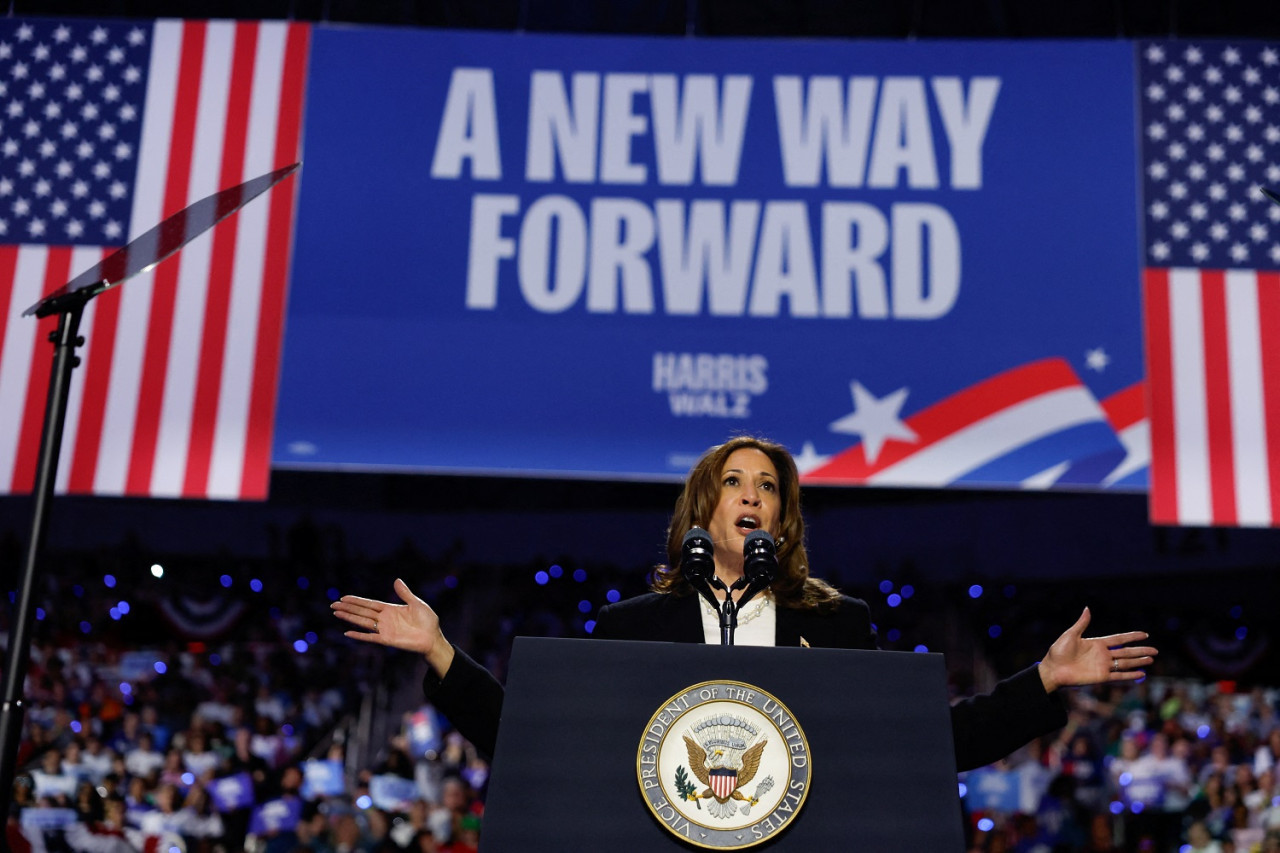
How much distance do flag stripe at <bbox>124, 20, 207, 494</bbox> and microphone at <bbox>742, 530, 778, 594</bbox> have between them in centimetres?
480

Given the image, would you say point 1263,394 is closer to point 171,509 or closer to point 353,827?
point 353,827

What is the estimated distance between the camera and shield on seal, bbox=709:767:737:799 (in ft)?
5.25

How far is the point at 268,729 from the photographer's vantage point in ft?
32.9

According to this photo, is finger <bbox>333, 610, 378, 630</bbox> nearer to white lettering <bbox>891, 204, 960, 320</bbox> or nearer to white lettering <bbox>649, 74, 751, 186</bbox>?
white lettering <bbox>891, 204, 960, 320</bbox>

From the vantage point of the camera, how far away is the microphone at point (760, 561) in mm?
1868

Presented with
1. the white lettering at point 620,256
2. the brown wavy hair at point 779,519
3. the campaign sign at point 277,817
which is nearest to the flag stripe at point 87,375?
the white lettering at point 620,256

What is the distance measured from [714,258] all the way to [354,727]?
6767mm

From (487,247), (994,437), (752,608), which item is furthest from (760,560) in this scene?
(487,247)

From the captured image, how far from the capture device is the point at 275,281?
243 inches

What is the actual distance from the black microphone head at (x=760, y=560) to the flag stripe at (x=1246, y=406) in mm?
4585

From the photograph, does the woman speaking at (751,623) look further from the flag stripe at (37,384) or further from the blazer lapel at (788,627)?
the flag stripe at (37,384)

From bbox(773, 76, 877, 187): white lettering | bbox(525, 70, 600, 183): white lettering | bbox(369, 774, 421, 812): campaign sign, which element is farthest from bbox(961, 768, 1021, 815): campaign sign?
bbox(525, 70, 600, 183): white lettering

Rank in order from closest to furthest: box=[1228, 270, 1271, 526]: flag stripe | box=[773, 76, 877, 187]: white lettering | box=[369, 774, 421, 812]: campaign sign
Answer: box=[1228, 270, 1271, 526]: flag stripe, box=[773, 76, 877, 187]: white lettering, box=[369, 774, 421, 812]: campaign sign

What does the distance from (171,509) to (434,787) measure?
29.0 ft
